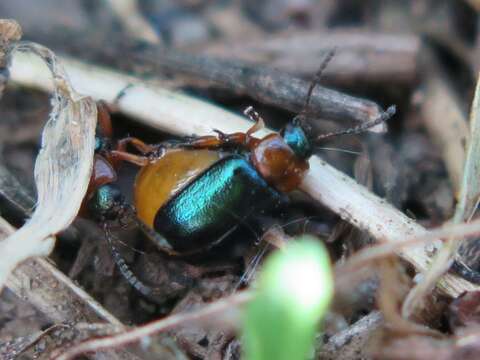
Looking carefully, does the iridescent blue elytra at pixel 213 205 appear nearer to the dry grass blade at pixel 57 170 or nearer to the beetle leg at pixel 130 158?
the beetle leg at pixel 130 158

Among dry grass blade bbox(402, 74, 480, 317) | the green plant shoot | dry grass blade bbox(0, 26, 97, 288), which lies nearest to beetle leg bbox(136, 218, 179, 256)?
dry grass blade bbox(0, 26, 97, 288)

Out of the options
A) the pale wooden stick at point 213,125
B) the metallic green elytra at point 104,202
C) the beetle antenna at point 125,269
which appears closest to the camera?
the pale wooden stick at point 213,125

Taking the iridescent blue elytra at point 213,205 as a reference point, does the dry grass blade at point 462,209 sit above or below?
above

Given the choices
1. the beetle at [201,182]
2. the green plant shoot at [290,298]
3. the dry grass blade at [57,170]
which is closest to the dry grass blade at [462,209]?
the beetle at [201,182]

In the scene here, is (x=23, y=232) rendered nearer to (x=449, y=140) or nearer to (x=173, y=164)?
(x=173, y=164)

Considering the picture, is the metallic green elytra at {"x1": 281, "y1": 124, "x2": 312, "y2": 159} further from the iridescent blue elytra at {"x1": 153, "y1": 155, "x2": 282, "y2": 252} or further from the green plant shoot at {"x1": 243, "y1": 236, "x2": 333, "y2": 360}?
the green plant shoot at {"x1": 243, "y1": 236, "x2": 333, "y2": 360}

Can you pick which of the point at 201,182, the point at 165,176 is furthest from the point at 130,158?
the point at 201,182
